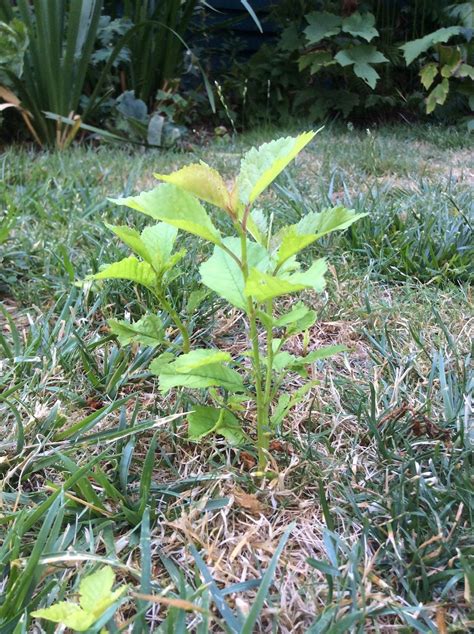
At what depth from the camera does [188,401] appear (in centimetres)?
118

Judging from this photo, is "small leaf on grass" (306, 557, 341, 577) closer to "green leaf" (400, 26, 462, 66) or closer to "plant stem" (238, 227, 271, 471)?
"plant stem" (238, 227, 271, 471)

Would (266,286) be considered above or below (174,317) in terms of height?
above

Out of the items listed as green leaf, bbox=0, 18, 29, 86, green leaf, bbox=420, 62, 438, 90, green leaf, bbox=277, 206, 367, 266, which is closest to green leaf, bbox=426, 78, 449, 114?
green leaf, bbox=420, 62, 438, 90

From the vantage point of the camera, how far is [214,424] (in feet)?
3.40

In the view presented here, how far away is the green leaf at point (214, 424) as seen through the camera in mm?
1005

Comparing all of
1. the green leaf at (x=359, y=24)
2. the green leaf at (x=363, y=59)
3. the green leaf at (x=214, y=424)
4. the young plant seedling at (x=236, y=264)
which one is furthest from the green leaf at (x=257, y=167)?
the green leaf at (x=359, y=24)

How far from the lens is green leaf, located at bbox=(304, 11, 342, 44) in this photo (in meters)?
3.81

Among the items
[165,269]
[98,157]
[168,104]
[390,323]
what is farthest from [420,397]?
[168,104]

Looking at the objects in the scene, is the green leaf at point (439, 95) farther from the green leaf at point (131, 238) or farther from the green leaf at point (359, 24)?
the green leaf at point (131, 238)

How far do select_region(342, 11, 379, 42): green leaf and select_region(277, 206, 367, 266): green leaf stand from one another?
325cm

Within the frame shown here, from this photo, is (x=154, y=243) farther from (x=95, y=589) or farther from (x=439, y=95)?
(x=439, y=95)

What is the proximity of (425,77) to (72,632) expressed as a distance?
3.80 m

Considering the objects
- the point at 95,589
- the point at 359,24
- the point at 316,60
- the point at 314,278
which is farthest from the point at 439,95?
the point at 95,589

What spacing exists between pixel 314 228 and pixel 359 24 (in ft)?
11.1
